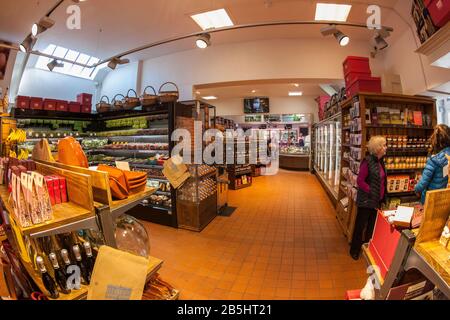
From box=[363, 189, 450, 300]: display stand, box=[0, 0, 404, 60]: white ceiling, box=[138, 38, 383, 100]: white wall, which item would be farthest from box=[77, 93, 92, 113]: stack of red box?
box=[363, 189, 450, 300]: display stand

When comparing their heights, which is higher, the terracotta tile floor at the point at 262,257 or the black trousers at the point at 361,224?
the black trousers at the point at 361,224

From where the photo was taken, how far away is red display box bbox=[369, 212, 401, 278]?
1188 mm

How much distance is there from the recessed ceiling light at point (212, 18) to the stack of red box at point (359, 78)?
232cm

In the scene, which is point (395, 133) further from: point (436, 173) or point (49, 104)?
point (49, 104)

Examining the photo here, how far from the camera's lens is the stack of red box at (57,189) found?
3.94ft

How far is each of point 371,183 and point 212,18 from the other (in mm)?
3861

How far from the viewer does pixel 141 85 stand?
6109mm

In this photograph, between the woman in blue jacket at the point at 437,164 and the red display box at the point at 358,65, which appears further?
the red display box at the point at 358,65

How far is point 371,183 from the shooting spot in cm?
278

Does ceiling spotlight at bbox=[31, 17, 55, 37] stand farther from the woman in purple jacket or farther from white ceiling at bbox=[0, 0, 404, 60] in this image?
the woman in purple jacket

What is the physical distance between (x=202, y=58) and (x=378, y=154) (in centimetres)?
427

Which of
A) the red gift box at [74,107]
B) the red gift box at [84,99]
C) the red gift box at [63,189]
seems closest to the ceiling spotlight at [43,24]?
the red gift box at [74,107]

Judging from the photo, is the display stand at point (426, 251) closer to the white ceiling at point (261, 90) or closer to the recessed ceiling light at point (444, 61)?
the recessed ceiling light at point (444, 61)
